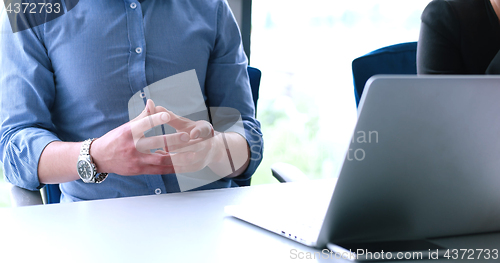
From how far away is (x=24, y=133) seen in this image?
829 millimetres

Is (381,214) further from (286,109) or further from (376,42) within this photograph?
(376,42)

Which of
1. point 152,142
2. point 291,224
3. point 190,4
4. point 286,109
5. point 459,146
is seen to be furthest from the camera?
point 286,109

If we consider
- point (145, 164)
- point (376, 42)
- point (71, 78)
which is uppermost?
point (71, 78)

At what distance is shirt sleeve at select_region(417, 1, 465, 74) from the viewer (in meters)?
1.17

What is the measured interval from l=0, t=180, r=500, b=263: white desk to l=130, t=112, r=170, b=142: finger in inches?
4.9

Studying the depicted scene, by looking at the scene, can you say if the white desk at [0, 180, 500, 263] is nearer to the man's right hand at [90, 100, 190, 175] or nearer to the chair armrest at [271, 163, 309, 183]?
the man's right hand at [90, 100, 190, 175]

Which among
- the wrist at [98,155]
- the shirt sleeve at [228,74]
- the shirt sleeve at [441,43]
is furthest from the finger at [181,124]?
the shirt sleeve at [441,43]

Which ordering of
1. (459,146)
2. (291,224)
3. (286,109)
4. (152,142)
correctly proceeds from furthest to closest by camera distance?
1. (286,109)
2. (152,142)
3. (291,224)
4. (459,146)

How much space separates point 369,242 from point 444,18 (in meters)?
0.97

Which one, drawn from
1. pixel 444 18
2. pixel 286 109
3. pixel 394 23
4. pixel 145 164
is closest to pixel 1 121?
pixel 145 164

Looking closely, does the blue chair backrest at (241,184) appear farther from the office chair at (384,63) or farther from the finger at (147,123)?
the finger at (147,123)

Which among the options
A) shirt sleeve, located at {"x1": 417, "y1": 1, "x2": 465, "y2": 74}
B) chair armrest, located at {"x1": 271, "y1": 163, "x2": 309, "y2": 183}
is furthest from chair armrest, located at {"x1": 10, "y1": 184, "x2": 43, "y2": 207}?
shirt sleeve, located at {"x1": 417, "y1": 1, "x2": 465, "y2": 74}

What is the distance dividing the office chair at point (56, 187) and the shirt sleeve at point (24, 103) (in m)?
0.02

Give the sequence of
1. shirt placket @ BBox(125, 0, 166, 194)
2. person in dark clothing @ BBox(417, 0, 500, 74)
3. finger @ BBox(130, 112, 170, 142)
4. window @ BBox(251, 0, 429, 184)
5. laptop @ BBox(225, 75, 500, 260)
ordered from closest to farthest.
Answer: laptop @ BBox(225, 75, 500, 260) < finger @ BBox(130, 112, 170, 142) < shirt placket @ BBox(125, 0, 166, 194) < person in dark clothing @ BBox(417, 0, 500, 74) < window @ BBox(251, 0, 429, 184)
